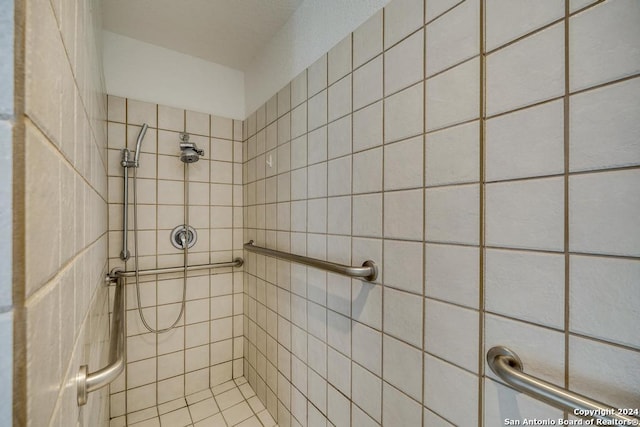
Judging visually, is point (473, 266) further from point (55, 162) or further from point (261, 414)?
point (261, 414)

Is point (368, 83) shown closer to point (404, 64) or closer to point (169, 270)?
point (404, 64)

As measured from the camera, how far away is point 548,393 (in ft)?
1.28

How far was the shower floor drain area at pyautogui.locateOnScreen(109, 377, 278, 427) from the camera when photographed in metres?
1.26

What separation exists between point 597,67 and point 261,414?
1.74m

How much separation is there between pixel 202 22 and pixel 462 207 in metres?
1.41

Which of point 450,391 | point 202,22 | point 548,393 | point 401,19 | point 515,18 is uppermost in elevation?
point 202,22

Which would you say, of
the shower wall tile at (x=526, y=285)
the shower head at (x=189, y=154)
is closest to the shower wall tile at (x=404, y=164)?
the shower wall tile at (x=526, y=285)

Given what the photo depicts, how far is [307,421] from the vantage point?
1.03m

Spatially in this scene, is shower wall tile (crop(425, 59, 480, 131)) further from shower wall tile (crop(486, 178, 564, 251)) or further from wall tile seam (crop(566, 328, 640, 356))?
wall tile seam (crop(566, 328, 640, 356))

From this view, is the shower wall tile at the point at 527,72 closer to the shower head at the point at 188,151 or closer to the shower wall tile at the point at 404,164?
the shower wall tile at the point at 404,164

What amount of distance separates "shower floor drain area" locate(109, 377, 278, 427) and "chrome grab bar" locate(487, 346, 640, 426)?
122 cm

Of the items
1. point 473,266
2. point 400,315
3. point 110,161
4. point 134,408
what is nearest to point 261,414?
point 134,408

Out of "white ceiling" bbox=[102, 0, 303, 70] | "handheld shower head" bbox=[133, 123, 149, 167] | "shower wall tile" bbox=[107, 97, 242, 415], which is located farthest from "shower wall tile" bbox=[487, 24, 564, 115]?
"handheld shower head" bbox=[133, 123, 149, 167]

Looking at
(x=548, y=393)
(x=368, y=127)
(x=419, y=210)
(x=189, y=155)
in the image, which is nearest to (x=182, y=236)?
(x=189, y=155)
